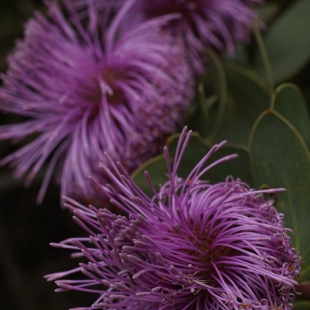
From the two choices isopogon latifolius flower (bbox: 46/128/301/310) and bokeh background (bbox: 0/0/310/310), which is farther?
bokeh background (bbox: 0/0/310/310)

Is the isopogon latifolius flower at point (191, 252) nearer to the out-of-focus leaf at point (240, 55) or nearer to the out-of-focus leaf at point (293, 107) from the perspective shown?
the out-of-focus leaf at point (293, 107)

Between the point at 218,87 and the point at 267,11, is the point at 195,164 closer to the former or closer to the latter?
the point at 218,87

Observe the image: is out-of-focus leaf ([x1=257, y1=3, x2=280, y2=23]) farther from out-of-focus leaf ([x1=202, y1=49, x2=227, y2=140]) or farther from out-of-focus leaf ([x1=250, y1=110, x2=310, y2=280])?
out-of-focus leaf ([x1=250, y1=110, x2=310, y2=280])

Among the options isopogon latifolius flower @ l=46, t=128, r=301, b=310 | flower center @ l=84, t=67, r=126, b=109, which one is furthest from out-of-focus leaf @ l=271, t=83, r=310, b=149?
flower center @ l=84, t=67, r=126, b=109

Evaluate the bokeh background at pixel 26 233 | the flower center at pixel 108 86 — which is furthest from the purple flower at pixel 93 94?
the bokeh background at pixel 26 233

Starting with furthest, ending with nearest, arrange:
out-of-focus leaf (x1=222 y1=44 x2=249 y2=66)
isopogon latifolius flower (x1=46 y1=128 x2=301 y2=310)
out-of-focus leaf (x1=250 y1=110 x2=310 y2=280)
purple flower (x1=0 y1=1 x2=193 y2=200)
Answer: out-of-focus leaf (x1=222 y1=44 x2=249 y2=66) → purple flower (x1=0 y1=1 x2=193 y2=200) → out-of-focus leaf (x1=250 y1=110 x2=310 y2=280) → isopogon latifolius flower (x1=46 y1=128 x2=301 y2=310)

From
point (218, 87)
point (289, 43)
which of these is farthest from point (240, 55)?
point (218, 87)
